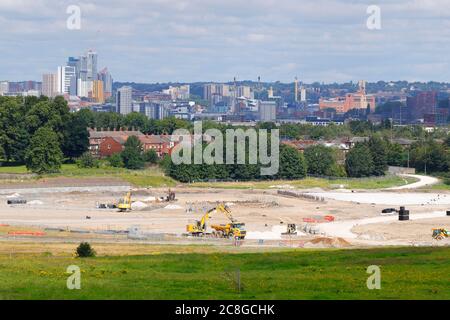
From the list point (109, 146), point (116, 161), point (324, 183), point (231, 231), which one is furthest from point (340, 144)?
point (231, 231)

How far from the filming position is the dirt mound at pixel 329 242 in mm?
60938

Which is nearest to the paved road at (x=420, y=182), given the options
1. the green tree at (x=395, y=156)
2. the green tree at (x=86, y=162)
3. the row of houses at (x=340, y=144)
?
the green tree at (x=395, y=156)

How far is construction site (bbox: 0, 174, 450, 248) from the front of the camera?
66.1 metres

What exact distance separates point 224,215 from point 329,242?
25.2 m

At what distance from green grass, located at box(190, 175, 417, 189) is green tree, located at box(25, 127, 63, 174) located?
1517 centimetres

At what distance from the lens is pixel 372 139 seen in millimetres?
147750

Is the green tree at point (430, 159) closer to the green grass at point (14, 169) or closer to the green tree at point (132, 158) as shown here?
the green tree at point (132, 158)

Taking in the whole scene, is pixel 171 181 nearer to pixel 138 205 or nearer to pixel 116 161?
pixel 116 161

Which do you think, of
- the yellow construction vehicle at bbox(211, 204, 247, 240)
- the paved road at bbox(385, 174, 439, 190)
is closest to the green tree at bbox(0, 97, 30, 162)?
the paved road at bbox(385, 174, 439, 190)
